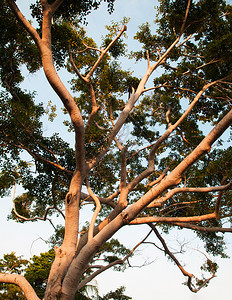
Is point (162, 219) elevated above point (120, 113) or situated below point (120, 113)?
below

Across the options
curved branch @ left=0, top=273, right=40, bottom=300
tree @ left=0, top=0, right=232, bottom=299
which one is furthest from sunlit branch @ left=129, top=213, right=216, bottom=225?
curved branch @ left=0, top=273, right=40, bottom=300

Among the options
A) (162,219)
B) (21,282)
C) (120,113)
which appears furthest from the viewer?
(120,113)

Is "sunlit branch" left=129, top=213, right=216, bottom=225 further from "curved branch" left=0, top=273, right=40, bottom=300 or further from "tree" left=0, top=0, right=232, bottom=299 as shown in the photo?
"curved branch" left=0, top=273, right=40, bottom=300

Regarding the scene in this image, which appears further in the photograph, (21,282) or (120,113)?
(120,113)

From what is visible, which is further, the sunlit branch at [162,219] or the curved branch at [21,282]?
the sunlit branch at [162,219]

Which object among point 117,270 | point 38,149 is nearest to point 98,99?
point 38,149

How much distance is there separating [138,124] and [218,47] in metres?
4.83

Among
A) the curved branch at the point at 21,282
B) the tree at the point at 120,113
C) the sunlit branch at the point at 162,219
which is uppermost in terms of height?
the tree at the point at 120,113

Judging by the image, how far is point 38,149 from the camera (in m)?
8.81

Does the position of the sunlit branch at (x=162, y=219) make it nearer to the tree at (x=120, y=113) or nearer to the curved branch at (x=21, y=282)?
the tree at (x=120, y=113)

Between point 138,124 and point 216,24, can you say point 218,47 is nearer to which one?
point 216,24

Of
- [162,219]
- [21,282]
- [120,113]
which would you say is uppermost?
[120,113]

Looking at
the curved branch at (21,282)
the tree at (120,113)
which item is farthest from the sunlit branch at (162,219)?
the curved branch at (21,282)

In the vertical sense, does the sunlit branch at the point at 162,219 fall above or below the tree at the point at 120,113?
below
